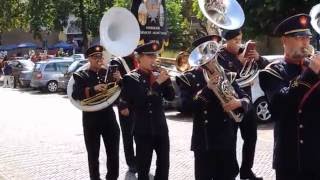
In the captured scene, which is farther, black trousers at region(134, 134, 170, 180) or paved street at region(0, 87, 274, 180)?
paved street at region(0, 87, 274, 180)

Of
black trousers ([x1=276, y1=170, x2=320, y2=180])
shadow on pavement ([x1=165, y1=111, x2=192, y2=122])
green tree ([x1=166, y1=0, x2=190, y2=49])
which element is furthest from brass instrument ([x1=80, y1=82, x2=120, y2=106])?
green tree ([x1=166, y1=0, x2=190, y2=49])

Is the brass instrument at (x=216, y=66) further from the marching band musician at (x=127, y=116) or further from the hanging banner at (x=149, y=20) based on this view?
the hanging banner at (x=149, y=20)

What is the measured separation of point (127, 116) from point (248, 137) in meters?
1.84

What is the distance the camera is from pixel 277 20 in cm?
2244

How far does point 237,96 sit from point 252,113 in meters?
1.56

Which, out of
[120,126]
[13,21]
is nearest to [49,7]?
[13,21]

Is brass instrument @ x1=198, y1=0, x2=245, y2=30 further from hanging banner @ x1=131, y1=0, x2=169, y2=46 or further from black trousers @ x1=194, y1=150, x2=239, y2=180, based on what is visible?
hanging banner @ x1=131, y1=0, x2=169, y2=46

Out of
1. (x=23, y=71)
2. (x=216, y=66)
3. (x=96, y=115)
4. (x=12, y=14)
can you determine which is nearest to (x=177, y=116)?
(x=96, y=115)

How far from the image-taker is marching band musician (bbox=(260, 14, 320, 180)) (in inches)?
169

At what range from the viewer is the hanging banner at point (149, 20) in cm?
1417

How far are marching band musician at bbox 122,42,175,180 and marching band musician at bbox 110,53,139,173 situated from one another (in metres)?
1.06

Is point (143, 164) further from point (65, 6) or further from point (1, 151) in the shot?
point (65, 6)

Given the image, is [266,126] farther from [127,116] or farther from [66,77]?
[66,77]

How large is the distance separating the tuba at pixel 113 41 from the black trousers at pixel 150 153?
35.5 inches
